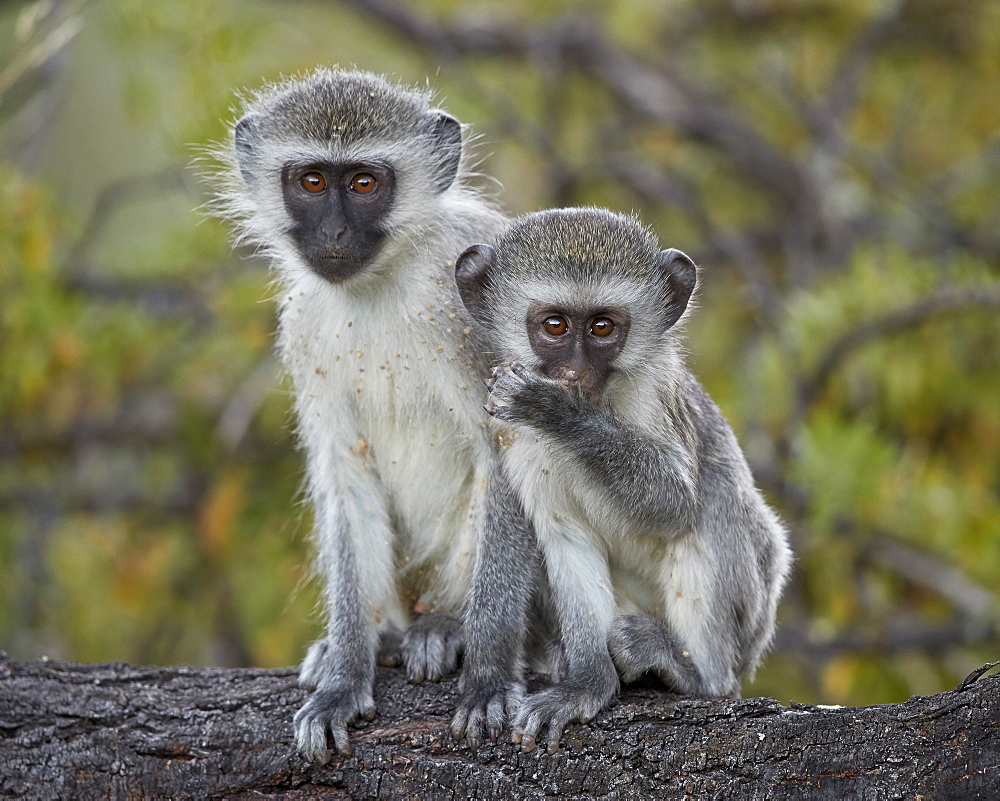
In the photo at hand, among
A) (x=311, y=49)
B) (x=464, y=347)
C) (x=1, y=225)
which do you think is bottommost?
(x=464, y=347)

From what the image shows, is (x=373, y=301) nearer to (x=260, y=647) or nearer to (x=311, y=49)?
(x=260, y=647)

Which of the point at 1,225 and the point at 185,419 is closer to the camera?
the point at 1,225

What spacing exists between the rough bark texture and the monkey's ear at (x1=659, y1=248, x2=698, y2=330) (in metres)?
1.42

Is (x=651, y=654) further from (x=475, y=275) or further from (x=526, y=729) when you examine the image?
(x=475, y=275)

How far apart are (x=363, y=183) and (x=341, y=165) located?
113mm

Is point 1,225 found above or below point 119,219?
below

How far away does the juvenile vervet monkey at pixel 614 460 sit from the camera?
13.4ft

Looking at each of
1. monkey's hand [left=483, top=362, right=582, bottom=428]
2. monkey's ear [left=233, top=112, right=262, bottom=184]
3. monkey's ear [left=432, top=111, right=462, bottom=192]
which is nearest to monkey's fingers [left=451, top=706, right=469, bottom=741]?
monkey's hand [left=483, top=362, right=582, bottom=428]

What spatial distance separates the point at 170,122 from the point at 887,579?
510 cm

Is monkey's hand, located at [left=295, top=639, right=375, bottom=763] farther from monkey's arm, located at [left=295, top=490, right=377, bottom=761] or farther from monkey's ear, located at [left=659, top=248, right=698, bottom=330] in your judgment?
monkey's ear, located at [left=659, top=248, right=698, bottom=330]

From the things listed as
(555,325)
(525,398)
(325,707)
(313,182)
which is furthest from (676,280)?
(325,707)

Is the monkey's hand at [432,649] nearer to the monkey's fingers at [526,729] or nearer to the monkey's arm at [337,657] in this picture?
the monkey's arm at [337,657]

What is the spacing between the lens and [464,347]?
458cm

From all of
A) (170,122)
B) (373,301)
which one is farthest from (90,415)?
(373,301)
